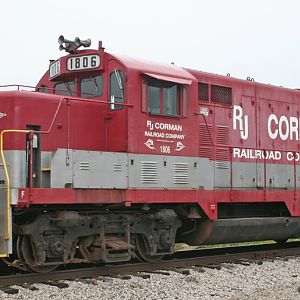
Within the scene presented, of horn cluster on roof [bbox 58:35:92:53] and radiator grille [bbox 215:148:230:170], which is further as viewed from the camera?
radiator grille [bbox 215:148:230:170]

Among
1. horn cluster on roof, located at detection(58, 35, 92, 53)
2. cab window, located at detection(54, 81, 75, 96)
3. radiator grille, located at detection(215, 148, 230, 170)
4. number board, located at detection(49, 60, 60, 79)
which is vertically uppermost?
horn cluster on roof, located at detection(58, 35, 92, 53)

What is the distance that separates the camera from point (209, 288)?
27.7ft

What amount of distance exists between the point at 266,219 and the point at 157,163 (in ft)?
10.6

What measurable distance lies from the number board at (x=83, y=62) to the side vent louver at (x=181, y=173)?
92.8 inches

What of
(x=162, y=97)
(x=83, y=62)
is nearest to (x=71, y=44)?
(x=83, y=62)

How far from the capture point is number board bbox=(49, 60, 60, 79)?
10.6 meters

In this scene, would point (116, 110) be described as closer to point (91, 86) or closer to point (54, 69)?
point (91, 86)

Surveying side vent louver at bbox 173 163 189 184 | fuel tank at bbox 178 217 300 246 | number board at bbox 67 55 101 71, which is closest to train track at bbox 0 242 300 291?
fuel tank at bbox 178 217 300 246

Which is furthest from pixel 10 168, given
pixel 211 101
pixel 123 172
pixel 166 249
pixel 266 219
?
pixel 266 219

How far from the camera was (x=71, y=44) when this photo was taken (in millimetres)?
10242

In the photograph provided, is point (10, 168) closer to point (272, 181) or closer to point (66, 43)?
point (66, 43)

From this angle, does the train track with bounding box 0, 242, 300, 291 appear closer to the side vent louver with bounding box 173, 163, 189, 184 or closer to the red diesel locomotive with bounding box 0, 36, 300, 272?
the red diesel locomotive with bounding box 0, 36, 300, 272

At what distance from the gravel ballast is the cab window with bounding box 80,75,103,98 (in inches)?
134

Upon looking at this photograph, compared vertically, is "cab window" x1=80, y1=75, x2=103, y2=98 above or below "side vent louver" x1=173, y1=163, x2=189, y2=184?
above
